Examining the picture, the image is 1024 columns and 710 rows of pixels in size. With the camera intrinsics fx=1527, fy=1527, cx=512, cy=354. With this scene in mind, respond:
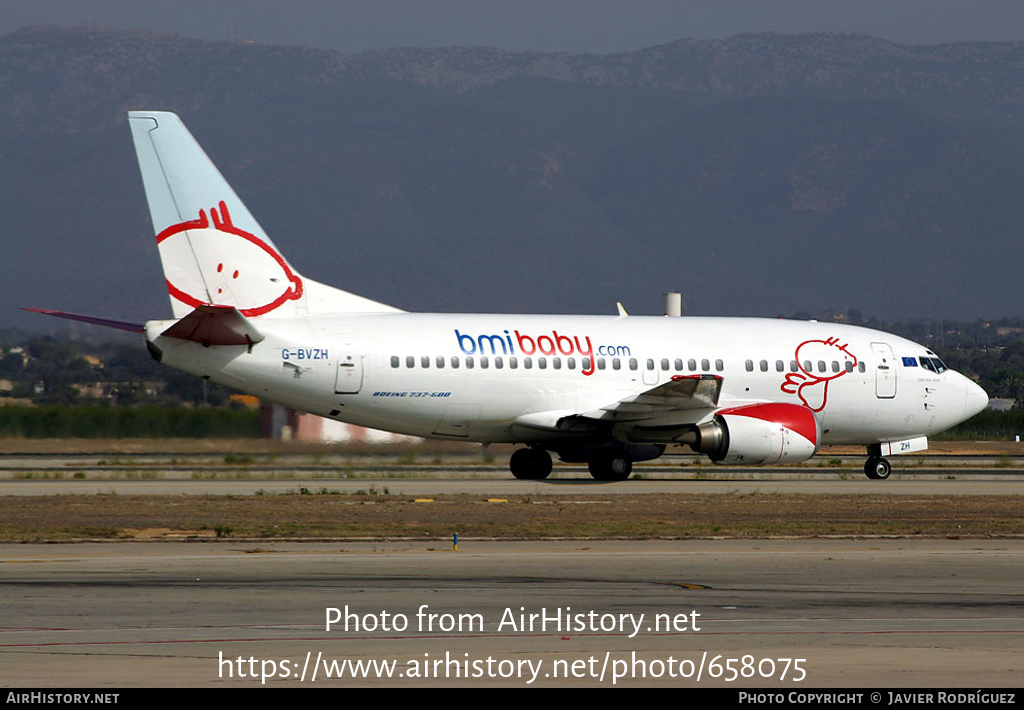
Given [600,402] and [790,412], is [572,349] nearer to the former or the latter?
[600,402]

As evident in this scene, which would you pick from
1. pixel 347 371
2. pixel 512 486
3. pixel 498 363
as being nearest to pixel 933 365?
pixel 498 363

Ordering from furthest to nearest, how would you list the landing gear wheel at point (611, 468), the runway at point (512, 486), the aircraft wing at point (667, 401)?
the landing gear wheel at point (611, 468) < the aircraft wing at point (667, 401) < the runway at point (512, 486)

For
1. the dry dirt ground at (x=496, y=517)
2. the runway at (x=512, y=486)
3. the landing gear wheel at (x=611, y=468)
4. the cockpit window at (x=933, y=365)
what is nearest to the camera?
the dry dirt ground at (x=496, y=517)

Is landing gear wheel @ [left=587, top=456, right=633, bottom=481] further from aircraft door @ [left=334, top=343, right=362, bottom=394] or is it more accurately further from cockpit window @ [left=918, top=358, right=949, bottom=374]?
cockpit window @ [left=918, top=358, right=949, bottom=374]

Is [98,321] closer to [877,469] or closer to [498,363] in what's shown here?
[498,363]

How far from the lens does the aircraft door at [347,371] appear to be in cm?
3306

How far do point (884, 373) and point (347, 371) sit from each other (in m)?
13.9

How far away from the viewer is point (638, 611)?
15.1m

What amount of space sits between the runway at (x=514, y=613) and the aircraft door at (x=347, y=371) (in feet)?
39.9

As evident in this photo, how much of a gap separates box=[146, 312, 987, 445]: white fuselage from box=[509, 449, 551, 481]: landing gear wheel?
522 mm

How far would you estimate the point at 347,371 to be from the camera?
33094 millimetres

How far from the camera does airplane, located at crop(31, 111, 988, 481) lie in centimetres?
3238

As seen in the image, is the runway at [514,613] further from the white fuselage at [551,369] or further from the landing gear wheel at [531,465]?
the landing gear wheel at [531,465]

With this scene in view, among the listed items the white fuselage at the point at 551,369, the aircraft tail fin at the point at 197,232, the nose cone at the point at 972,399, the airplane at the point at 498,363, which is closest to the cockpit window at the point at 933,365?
the white fuselage at the point at 551,369
